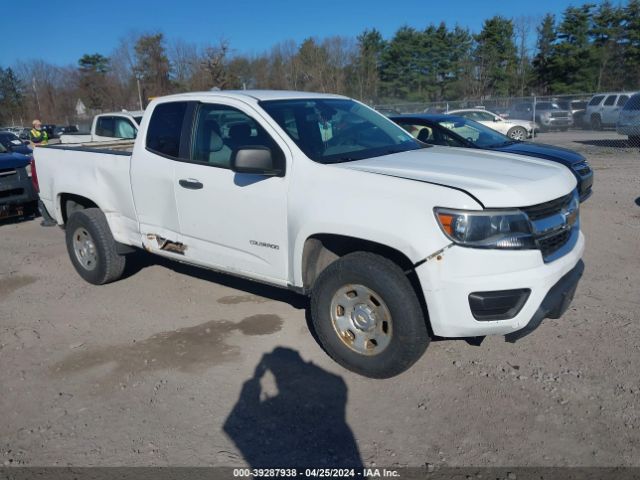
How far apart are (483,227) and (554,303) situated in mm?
707

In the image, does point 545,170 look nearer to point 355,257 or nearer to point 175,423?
point 355,257

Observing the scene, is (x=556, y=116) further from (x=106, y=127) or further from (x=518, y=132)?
(x=106, y=127)

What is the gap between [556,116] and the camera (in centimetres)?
2619

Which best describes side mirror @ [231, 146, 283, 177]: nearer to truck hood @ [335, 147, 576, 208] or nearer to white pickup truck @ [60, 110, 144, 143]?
truck hood @ [335, 147, 576, 208]

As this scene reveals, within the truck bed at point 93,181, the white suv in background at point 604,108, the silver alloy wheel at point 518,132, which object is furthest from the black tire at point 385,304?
the white suv in background at point 604,108

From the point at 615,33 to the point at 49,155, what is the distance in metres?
52.7

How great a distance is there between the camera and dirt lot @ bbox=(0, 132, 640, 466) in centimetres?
299

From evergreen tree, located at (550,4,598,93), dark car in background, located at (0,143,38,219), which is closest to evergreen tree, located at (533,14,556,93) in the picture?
evergreen tree, located at (550,4,598,93)

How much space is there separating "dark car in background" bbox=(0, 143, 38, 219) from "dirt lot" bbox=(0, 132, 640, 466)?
4.02 meters

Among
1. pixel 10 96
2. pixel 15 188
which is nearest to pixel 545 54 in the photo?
pixel 15 188

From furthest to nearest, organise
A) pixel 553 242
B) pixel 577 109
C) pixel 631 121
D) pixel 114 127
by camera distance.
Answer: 1. pixel 577 109
2. pixel 631 121
3. pixel 114 127
4. pixel 553 242


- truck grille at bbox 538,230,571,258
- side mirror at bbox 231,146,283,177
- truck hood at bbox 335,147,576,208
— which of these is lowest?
truck grille at bbox 538,230,571,258

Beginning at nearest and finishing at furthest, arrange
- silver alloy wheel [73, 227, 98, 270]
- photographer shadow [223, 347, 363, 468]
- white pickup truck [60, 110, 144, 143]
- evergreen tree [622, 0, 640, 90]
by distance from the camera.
→ photographer shadow [223, 347, 363, 468] < silver alloy wheel [73, 227, 98, 270] < white pickup truck [60, 110, 144, 143] < evergreen tree [622, 0, 640, 90]

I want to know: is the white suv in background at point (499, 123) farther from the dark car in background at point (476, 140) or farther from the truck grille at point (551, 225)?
the truck grille at point (551, 225)
